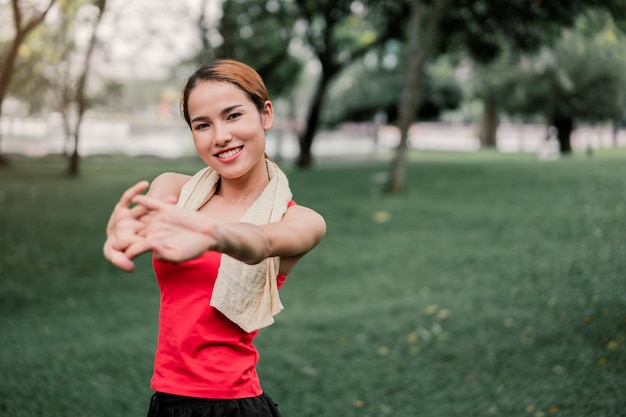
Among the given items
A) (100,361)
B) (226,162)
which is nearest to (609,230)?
(100,361)

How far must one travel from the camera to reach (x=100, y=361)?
20.8 ft

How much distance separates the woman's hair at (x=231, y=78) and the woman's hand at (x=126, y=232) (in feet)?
1.52

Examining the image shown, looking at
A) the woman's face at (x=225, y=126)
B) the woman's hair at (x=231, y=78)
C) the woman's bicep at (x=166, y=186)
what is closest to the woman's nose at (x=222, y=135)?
the woman's face at (x=225, y=126)

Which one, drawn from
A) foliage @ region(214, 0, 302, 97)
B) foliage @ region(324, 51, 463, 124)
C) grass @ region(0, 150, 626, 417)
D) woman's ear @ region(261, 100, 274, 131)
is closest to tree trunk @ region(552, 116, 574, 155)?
foliage @ region(324, 51, 463, 124)

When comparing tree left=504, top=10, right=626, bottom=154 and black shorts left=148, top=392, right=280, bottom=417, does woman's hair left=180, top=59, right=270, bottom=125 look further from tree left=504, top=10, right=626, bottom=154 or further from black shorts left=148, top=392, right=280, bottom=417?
tree left=504, top=10, right=626, bottom=154

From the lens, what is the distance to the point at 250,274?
210 centimetres

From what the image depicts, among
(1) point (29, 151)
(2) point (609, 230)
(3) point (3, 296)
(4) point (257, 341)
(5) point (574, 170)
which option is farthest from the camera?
(1) point (29, 151)

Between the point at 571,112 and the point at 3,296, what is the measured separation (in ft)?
76.6

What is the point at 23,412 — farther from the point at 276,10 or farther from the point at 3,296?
the point at 276,10

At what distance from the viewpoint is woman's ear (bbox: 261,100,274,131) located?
227 centimetres

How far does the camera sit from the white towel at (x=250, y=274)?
2.07 m

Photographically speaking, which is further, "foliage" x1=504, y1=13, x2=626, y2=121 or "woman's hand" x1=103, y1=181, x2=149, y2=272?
"foliage" x1=504, y1=13, x2=626, y2=121

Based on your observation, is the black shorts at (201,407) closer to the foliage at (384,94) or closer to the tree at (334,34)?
the tree at (334,34)

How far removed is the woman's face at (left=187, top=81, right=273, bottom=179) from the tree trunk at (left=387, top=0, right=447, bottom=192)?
1284cm
